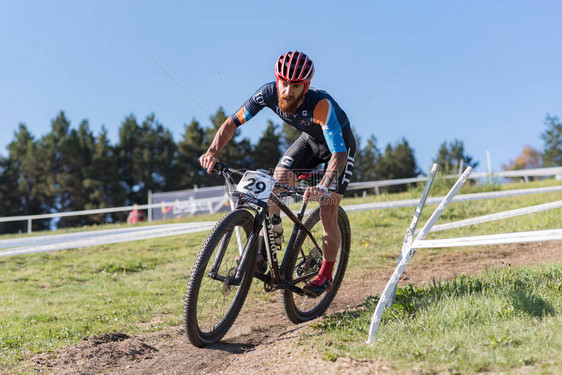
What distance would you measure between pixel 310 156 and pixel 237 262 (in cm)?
153

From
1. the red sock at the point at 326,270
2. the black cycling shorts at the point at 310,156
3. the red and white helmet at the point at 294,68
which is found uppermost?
Result: the red and white helmet at the point at 294,68

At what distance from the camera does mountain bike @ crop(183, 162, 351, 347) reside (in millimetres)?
3578

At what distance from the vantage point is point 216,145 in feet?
13.9

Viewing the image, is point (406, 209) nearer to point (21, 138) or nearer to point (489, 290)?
point (489, 290)

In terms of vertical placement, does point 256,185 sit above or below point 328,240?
above

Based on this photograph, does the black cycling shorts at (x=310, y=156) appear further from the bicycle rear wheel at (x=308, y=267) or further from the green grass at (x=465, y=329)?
the green grass at (x=465, y=329)

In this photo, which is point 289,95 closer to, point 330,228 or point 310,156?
point 310,156

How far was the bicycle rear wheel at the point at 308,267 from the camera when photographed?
446 centimetres

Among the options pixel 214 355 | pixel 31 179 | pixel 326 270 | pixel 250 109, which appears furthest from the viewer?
pixel 31 179

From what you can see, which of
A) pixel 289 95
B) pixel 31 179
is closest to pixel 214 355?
pixel 289 95

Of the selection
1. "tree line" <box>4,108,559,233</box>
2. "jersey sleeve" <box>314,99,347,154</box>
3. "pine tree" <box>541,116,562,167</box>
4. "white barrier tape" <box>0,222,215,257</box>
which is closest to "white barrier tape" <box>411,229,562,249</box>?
"jersey sleeve" <box>314,99,347,154</box>

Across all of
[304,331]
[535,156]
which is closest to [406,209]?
[304,331]

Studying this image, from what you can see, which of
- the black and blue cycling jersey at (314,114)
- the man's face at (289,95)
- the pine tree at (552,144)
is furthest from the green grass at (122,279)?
the pine tree at (552,144)

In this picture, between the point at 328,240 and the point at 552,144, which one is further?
the point at 552,144
